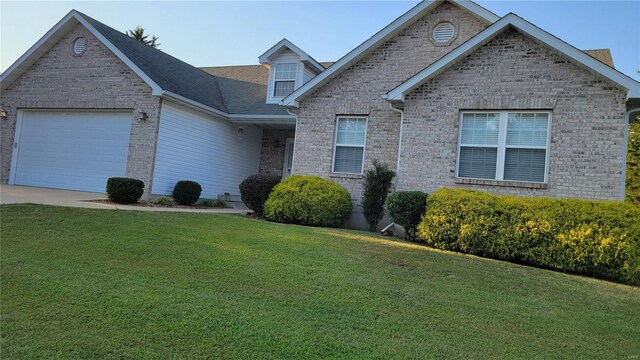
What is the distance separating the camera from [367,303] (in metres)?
4.75

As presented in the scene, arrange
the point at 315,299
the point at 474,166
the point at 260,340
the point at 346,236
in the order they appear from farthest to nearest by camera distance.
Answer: the point at 474,166 < the point at 346,236 < the point at 315,299 < the point at 260,340

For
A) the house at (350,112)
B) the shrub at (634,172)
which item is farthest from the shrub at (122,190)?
the shrub at (634,172)

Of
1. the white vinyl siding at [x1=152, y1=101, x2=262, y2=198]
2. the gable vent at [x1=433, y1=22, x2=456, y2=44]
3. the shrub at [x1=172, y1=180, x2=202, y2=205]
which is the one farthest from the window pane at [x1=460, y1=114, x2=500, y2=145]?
the white vinyl siding at [x1=152, y1=101, x2=262, y2=198]

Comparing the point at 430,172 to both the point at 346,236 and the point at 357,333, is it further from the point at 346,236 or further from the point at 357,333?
the point at 357,333

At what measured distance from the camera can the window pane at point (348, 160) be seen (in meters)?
12.5

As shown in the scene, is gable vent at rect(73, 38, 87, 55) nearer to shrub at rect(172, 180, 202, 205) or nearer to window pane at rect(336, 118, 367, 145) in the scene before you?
shrub at rect(172, 180, 202, 205)

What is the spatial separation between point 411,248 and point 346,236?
140 cm

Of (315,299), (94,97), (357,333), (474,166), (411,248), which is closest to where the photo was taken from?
(357,333)

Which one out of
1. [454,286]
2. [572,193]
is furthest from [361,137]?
[454,286]

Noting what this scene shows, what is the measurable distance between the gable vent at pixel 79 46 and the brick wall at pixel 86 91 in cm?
15

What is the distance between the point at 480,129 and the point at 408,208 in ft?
9.17

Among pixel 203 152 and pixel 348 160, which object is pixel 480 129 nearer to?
pixel 348 160

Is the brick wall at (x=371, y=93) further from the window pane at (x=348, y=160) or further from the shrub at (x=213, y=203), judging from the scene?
the shrub at (x=213, y=203)

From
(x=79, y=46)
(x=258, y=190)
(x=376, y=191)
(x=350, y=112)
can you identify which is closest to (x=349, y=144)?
(x=350, y=112)
